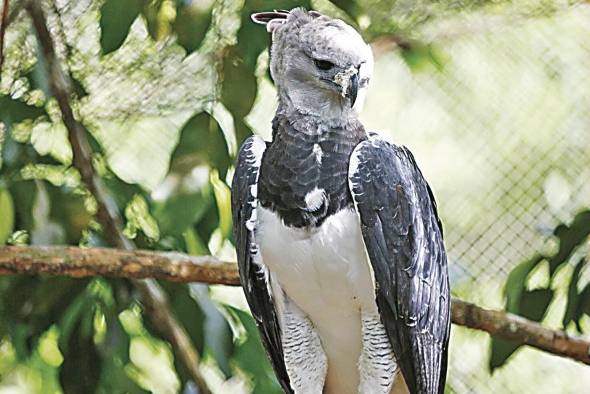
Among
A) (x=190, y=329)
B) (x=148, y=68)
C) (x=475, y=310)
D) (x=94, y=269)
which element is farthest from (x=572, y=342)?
(x=148, y=68)

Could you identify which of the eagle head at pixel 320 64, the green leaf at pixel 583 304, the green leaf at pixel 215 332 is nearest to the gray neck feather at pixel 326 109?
the eagle head at pixel 320 64

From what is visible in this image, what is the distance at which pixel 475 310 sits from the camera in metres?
1.73

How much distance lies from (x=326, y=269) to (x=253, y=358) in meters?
0.70

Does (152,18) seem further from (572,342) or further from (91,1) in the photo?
(572,342)

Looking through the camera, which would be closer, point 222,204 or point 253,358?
point 222,204

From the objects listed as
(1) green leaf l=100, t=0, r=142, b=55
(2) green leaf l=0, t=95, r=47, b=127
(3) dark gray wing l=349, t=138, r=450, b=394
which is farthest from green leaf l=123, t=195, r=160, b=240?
(3) dark gray wing l=349, t=138, r=450, b=394

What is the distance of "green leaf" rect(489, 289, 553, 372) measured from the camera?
183 centimetres

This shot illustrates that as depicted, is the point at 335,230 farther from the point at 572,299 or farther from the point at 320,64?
the point at 572,299

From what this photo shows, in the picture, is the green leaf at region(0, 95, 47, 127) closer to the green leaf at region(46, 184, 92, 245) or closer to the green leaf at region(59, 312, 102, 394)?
the green leaf at region(46, 184, 92, 245)

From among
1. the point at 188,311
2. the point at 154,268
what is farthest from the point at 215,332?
the point at 154,268

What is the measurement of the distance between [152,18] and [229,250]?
56 cm

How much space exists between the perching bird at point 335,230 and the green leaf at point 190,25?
0.42 meters

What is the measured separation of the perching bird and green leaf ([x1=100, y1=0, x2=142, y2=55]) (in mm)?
418

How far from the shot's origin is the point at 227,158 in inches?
71.1
